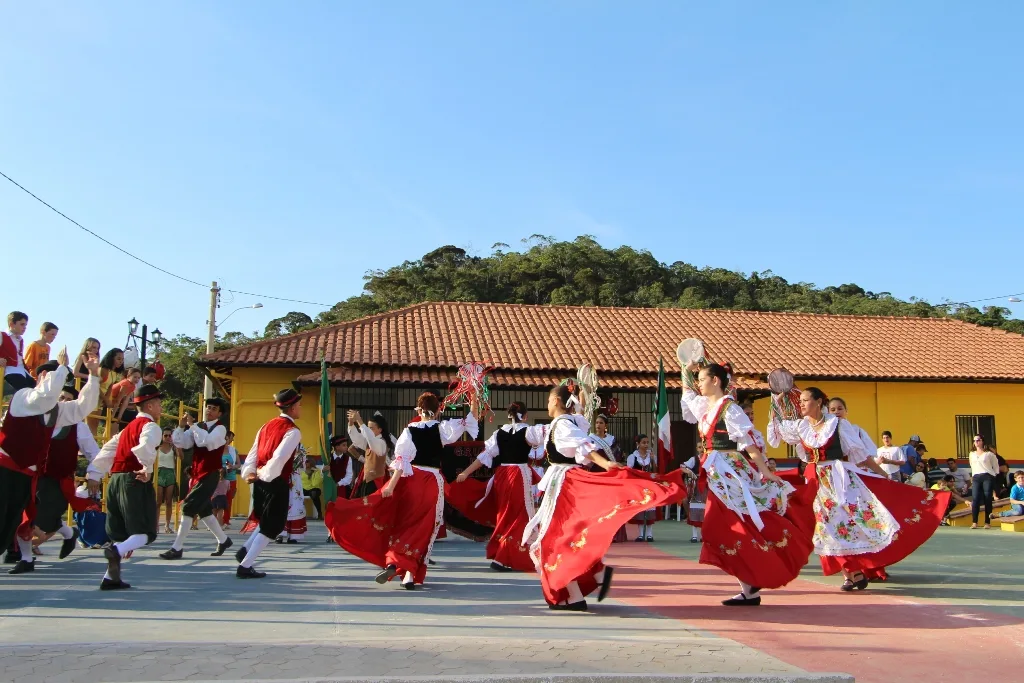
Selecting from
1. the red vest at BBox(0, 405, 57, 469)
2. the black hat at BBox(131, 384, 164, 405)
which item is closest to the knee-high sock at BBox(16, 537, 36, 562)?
the red vest at BBox(0, 405, 57, 469)

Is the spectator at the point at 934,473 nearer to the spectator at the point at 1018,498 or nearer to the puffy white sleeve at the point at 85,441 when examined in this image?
the spectator at the point at 1018,498

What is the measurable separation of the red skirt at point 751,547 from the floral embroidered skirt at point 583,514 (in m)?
0.49

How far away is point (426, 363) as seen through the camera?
826 inches

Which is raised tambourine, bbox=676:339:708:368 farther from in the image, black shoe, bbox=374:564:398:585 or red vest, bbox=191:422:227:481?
red vest, bbox=191:422:227:481

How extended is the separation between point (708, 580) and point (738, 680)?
4489mm

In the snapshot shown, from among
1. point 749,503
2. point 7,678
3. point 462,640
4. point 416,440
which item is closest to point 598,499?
point 749,503

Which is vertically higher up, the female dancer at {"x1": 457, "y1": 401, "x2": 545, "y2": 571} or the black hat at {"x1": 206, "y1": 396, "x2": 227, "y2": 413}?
the black hat at {"x1": 206, "y1": 396, "x2": 227, "y2": 413}

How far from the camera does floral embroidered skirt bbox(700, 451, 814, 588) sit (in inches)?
265

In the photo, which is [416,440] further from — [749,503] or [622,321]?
[622,321]

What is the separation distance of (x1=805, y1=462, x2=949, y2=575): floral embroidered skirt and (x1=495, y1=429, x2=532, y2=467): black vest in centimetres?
308

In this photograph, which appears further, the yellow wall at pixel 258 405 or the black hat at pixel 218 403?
the yellow wall at pixel 258 405

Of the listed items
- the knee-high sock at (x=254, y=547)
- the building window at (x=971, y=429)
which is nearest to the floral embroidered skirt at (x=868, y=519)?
the knee-high sock at (x=254, y=547)

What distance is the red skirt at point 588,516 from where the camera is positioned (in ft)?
20.7

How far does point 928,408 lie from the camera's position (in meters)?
23.5
